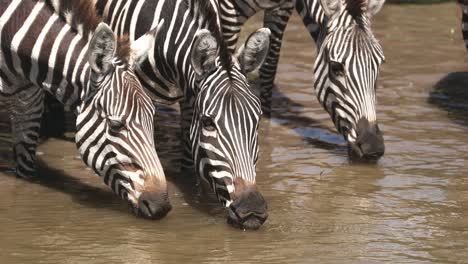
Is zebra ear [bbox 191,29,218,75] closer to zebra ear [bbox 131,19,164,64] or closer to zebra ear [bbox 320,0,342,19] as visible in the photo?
zebra ear [bbox 131,19,164,64]

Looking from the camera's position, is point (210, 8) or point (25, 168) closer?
point (210, 8)

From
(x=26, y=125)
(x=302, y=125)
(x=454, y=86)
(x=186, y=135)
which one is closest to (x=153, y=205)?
(x=186, y=135)

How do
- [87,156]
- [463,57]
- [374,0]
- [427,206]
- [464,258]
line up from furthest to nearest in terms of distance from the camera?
[463,57], [374,0], [427,206], [87,156], [464,258]

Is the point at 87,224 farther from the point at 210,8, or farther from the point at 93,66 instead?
the point at 210,8

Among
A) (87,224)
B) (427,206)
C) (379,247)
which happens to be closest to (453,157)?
(427,206)

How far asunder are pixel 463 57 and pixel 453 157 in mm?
4404

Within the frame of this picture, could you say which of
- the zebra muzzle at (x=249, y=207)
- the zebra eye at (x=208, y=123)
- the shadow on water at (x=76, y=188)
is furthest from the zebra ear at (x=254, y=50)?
the shadow on water at (x=76, y=188)

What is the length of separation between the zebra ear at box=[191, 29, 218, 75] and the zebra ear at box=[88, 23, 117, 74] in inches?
25.3

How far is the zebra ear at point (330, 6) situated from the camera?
10875 mm

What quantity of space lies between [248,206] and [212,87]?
104 centimetres

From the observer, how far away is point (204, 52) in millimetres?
8703

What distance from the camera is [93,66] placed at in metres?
8.58

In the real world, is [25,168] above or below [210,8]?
below

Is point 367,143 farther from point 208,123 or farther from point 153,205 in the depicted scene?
point 153,205
